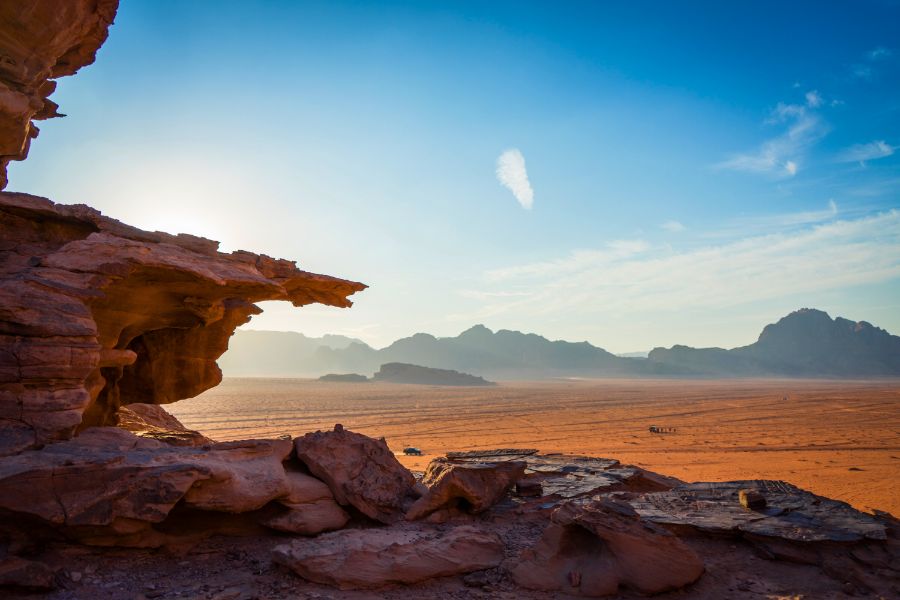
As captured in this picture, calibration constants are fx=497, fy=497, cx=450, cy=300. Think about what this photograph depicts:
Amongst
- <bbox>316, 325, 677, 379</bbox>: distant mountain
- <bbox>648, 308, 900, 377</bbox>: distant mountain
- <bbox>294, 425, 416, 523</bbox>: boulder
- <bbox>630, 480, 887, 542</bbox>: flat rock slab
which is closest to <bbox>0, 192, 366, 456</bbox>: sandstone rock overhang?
<bbox>294, 425, 416, 523</bbox>: boulder

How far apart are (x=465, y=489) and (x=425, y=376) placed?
10103 cm

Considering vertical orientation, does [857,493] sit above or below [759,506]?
below

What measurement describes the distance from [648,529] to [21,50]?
12543 millimetres

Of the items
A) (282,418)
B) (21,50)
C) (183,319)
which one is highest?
(21,50)

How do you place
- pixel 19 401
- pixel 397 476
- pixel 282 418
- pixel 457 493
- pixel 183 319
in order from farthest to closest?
1. pixel 282 418
2. pixel 183 319
3. pixel 397 476
4. pixel 457 493
5. pixel 19 401

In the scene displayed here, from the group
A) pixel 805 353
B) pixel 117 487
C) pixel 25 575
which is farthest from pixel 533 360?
pixel 25 575

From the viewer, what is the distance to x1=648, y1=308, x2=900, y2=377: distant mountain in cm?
14138

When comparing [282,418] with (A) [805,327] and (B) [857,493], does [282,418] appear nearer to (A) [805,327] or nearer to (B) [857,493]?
(B) [857,493]

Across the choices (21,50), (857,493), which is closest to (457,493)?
(21,50)

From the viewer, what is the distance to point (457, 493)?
333 inches

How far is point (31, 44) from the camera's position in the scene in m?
8.64

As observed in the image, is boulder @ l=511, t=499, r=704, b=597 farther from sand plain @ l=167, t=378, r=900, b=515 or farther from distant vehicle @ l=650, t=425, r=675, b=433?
distant vehicle @ l=650, t=425, r=675, b=433

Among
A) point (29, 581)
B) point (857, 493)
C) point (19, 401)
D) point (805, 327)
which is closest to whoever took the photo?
point (29, 581)

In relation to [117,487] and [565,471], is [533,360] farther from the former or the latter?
[117,487]
